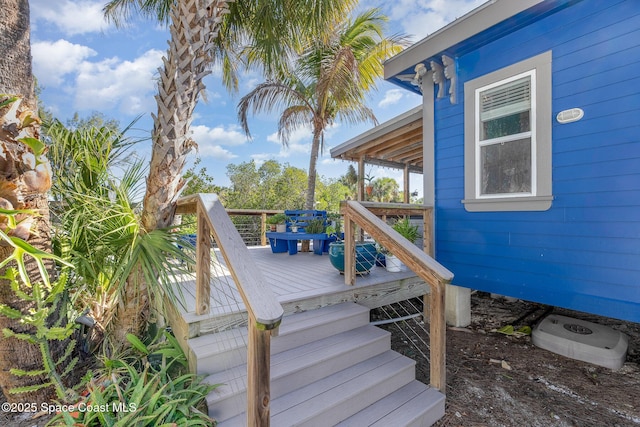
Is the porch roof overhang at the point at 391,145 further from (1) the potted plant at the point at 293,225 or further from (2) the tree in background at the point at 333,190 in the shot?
(2) the tree in background at the point at 333,190

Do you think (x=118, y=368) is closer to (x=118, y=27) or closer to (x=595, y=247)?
(x=595, y=247)

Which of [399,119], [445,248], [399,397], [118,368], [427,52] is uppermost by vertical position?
[427,52]

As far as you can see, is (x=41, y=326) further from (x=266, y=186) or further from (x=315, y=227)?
(x=266, y=186)

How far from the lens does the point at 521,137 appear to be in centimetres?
325

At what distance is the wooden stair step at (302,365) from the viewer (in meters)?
1.83

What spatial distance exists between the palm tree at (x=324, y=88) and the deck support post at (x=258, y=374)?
623 cm

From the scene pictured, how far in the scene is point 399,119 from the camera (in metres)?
4.81

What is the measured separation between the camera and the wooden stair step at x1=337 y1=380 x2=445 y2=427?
1.99m

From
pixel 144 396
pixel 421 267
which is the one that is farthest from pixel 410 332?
pixel 144 396

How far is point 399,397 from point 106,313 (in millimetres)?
2384

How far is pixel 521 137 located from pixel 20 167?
4.23 m

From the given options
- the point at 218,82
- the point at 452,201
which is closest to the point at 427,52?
the point at 452,201

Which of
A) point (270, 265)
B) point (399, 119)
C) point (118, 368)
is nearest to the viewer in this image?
point (118, 368)

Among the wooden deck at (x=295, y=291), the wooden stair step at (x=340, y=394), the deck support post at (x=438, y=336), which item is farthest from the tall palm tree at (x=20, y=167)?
the deck support post at (x=438, y=336)
